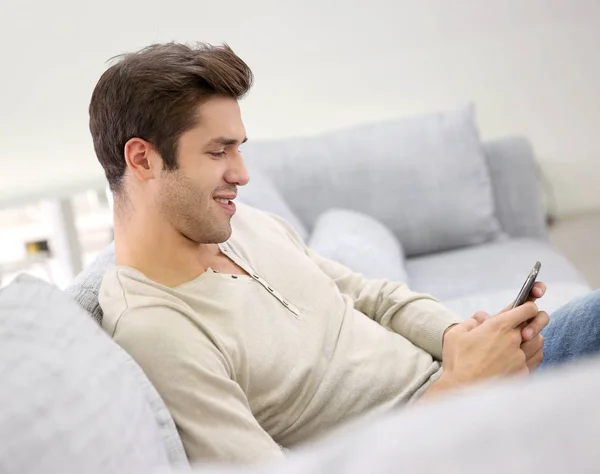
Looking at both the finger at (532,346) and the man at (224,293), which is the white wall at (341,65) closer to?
the man at (224,293)

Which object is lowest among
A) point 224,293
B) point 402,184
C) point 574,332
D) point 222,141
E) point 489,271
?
point 489,271

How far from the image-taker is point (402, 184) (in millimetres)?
2768

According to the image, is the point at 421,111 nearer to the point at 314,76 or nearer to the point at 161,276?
the point at 314,76

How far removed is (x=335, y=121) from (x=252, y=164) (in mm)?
826

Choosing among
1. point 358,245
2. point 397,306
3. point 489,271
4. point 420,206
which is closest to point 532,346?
point 397,306

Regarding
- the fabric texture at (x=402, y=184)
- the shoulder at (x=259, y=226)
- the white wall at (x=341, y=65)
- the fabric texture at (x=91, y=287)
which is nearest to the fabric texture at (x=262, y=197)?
the fabric texture at (x=402, y=184)

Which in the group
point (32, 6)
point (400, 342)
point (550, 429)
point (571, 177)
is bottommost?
point (571, 177)

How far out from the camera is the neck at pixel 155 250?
52.1 inches

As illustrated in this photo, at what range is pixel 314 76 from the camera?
3.33 meters

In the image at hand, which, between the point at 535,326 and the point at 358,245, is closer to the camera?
the point at 535,326

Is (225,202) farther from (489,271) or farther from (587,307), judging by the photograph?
(489,271)

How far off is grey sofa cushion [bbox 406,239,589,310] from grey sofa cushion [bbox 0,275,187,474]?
3.92ft

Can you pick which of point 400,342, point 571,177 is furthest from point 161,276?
point 571,177

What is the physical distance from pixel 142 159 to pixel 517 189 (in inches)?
72.8
